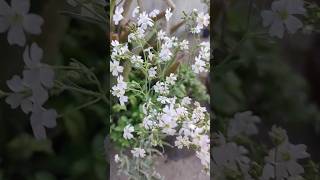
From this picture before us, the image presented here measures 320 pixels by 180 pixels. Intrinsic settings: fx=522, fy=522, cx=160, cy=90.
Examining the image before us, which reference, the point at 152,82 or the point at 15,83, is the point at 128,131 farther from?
the point at 15,83

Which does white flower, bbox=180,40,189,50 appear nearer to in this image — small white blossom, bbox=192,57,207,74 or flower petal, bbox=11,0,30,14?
small white blossom, bbox=192,57,207,74

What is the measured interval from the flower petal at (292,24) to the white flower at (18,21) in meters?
0.60

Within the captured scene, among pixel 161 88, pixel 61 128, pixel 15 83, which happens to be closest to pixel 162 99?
pixel 161 88

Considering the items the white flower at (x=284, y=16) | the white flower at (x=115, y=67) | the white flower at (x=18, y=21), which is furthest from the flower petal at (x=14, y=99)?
the white flower at (x=284, y=16)

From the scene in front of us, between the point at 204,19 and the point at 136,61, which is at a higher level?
the point at 204,19

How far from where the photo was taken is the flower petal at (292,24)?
1.30m

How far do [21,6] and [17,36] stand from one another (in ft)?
0.24

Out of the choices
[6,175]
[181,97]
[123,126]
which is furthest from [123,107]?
[6,175]

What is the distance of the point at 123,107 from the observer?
4.44ft

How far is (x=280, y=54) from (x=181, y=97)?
0.90 ft

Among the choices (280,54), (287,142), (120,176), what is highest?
(280,54)

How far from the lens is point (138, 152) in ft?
4.50

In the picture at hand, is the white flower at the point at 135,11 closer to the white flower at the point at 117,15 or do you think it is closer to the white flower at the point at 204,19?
the white flower at the point at 117,15

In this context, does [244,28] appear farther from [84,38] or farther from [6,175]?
[6,175]
